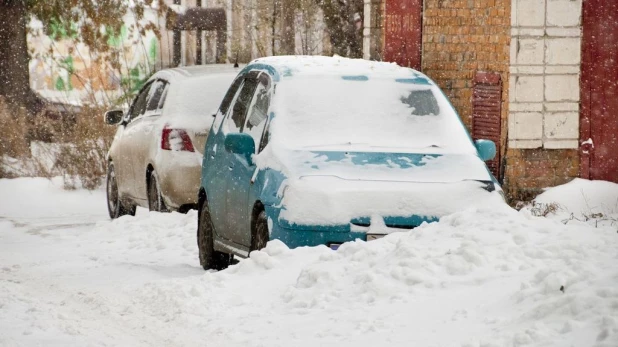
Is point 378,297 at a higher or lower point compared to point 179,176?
higher

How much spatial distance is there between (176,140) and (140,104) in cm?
191

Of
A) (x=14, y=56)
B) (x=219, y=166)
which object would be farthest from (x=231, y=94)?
(x=14, y=56)

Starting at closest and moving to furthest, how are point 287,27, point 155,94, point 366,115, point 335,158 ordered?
point 335,158 → point 366,115 → point 155,94 → point 287,27

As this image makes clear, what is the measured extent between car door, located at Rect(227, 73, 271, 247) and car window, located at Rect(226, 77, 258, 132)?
0.06 feet

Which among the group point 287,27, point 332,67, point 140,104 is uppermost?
point 332,67

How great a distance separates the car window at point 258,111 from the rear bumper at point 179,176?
273cm

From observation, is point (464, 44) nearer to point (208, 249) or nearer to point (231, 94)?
point (231, 94)

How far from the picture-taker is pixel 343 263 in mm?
8320

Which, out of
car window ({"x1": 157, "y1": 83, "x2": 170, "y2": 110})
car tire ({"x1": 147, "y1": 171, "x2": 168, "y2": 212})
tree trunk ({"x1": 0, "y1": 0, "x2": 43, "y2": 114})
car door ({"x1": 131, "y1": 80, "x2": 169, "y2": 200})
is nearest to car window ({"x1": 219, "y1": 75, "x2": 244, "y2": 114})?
car door ({"x1": 131, "y1": 80, "x2": 169, "y2": 200})

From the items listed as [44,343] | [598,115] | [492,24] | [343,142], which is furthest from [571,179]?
[44,343]

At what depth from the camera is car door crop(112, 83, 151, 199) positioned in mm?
14680

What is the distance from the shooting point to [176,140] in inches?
520

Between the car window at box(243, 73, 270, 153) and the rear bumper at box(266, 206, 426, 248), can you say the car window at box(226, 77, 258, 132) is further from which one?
the rear bumper at box(266, 206, 426, 248)

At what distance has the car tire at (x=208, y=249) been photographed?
36.3ft
